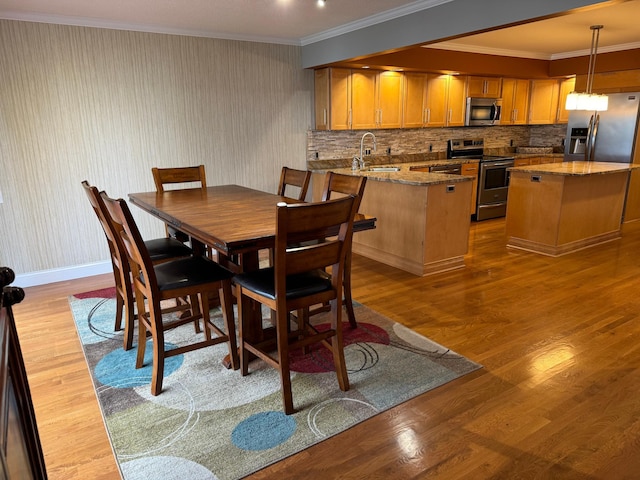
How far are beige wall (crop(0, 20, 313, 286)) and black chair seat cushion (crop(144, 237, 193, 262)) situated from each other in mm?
1652

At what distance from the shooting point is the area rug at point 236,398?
194 cm

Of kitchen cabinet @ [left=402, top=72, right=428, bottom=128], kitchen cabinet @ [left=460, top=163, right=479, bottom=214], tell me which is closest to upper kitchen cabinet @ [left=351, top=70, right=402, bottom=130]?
kitchen cabinet @ [left=402, top=72, right=428, bottom=128]

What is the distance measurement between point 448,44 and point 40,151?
4647mm

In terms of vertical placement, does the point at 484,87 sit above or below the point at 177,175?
above

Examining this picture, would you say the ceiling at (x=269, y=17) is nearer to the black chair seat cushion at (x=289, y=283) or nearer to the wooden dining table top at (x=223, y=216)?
the wooden dining table top at (x=223, y=216)

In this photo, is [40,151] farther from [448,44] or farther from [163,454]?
[448,44]

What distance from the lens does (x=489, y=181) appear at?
6.40m

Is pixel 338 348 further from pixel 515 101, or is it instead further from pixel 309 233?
pixel 515 101

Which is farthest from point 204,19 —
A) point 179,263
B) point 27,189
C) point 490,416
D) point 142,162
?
point 490,416

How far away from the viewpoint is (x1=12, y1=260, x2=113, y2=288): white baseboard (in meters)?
4.10

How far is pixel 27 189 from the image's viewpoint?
4.01 m

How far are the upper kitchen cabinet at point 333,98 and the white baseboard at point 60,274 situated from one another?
2.84 meters

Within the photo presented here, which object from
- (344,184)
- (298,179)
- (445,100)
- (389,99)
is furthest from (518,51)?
(344,184)

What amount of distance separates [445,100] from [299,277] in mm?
4752
